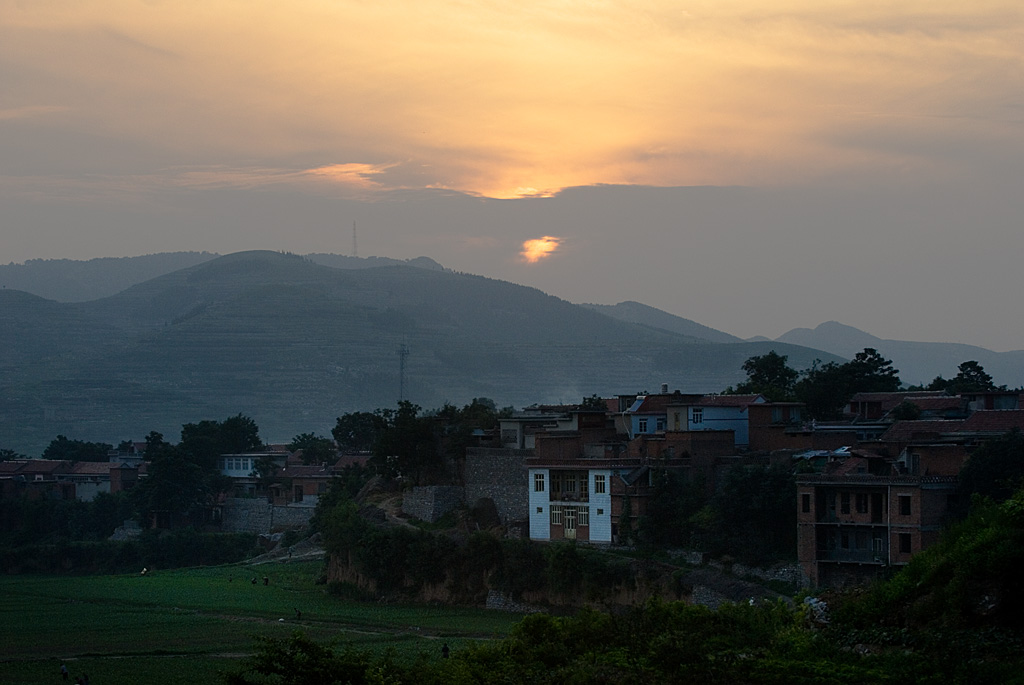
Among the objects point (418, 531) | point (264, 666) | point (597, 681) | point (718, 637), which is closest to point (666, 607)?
point (718, 637)

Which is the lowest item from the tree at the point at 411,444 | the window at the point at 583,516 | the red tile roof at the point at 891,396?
the window at the point at 583,516

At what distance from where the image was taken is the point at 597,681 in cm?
2405

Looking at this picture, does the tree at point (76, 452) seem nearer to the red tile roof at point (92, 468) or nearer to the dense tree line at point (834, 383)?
the red tile roof at point (92, 468)

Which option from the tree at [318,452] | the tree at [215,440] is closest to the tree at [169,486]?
the tree at [215,440]

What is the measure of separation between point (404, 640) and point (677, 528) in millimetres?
10569

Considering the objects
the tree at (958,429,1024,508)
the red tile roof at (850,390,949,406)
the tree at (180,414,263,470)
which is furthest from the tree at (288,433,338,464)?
the tree at (958,429,1024,508)

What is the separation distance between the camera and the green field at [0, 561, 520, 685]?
137ft

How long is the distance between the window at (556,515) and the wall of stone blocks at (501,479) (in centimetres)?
215

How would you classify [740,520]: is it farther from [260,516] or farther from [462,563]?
[260,516]

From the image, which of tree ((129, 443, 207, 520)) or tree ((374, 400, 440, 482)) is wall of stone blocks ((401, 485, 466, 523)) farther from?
tree ((129, 443, 207, 520))

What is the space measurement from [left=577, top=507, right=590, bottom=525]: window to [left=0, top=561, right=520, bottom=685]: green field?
4548mm

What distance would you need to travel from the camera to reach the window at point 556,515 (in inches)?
2132

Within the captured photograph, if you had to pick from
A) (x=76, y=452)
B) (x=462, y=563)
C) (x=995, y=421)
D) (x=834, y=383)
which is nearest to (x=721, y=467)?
(x=995, y=421)

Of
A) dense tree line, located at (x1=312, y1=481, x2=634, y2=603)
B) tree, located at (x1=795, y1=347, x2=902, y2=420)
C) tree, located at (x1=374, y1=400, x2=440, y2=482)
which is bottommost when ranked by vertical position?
dense tree line, located at (x1=312, y1=481, x2=634, y2=603)
